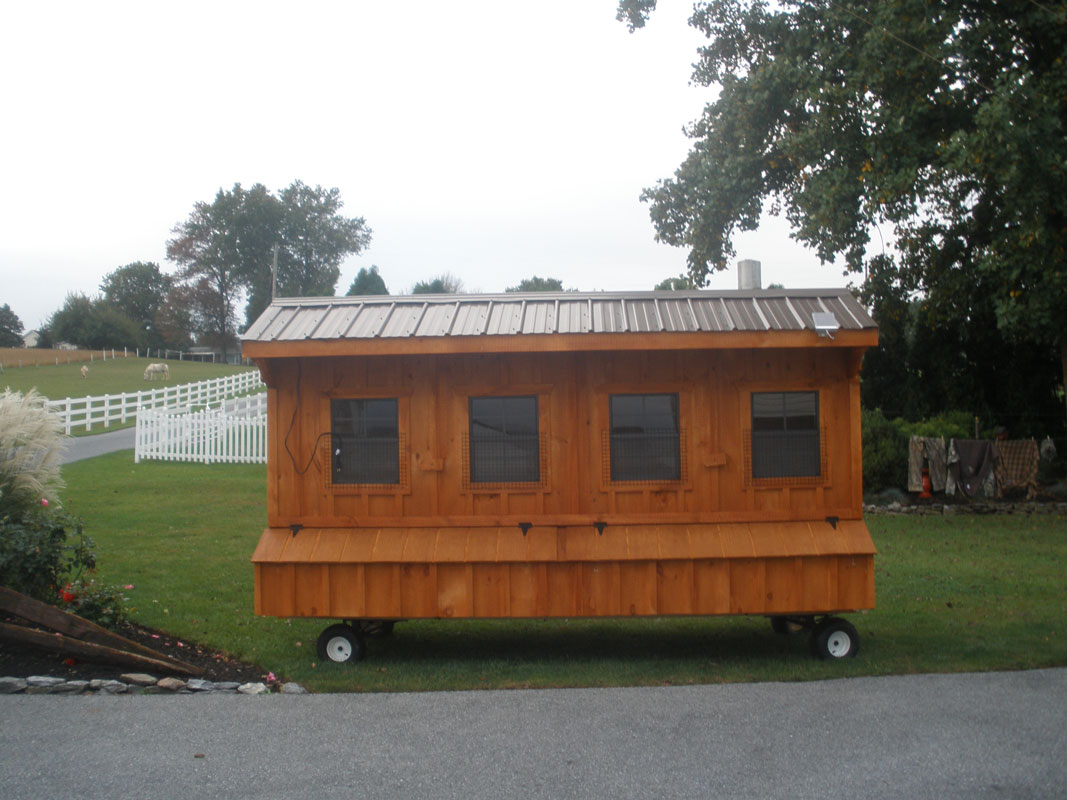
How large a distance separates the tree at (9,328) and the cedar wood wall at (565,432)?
8936 cm

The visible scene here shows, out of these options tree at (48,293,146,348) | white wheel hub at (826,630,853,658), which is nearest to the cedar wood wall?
white wheel hub at (826,630,853,658)

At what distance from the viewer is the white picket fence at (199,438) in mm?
22281

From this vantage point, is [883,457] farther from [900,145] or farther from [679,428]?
[679,428]

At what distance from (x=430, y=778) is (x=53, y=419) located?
5396 mm

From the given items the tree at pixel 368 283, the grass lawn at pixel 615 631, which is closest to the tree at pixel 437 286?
the tree at pixel 368 283

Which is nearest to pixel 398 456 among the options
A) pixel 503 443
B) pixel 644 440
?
pixel 503 443

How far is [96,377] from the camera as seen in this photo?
50312 mm

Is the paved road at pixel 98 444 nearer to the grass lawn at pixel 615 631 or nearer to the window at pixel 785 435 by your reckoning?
the grass lawn at pixel 615 631

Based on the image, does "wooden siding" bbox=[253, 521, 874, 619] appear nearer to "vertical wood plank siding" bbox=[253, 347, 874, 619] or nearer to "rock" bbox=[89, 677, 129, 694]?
"vertical wood plank siding" bbox=[253, 347, 874, 619]

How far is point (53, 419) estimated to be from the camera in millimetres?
8367

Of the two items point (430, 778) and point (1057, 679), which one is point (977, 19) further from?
point (430, 778)

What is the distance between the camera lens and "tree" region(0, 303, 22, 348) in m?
85.4

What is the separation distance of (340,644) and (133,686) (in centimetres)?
161

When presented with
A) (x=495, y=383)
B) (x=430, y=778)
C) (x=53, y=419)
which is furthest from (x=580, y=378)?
(x=53, y=419)
